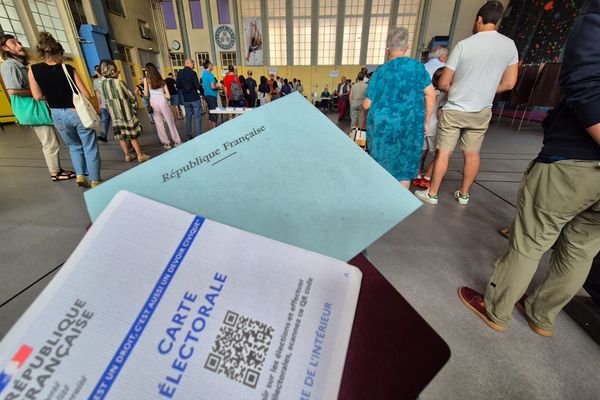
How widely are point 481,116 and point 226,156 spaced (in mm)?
2264

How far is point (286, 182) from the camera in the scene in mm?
486

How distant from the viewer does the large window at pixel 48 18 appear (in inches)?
299

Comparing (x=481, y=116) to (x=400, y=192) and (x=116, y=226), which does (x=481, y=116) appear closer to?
(x=400, y=192)

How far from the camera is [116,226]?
15.0 inches

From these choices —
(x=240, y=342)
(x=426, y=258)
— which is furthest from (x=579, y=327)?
(x=240, y=342)

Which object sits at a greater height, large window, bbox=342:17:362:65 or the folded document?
large window, bbox=342:17:362:65

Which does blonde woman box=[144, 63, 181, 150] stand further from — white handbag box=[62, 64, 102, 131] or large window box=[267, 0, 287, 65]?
large window box=[267, 0, 287, 65]

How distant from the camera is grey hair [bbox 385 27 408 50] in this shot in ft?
5.55

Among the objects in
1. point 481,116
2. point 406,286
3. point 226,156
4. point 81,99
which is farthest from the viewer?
point 81,99

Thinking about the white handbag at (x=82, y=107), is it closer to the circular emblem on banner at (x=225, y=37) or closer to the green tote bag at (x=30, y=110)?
the green tote bag at (x=30, y=110)

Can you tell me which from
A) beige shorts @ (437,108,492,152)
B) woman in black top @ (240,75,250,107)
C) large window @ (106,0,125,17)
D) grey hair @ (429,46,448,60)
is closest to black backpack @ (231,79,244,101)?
woman in black top @ (240,75,250,107)

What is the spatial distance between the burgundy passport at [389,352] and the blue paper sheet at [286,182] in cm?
13

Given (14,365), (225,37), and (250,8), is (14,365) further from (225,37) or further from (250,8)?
(250,8)

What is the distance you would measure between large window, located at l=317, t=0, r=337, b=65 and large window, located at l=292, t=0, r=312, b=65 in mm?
578
